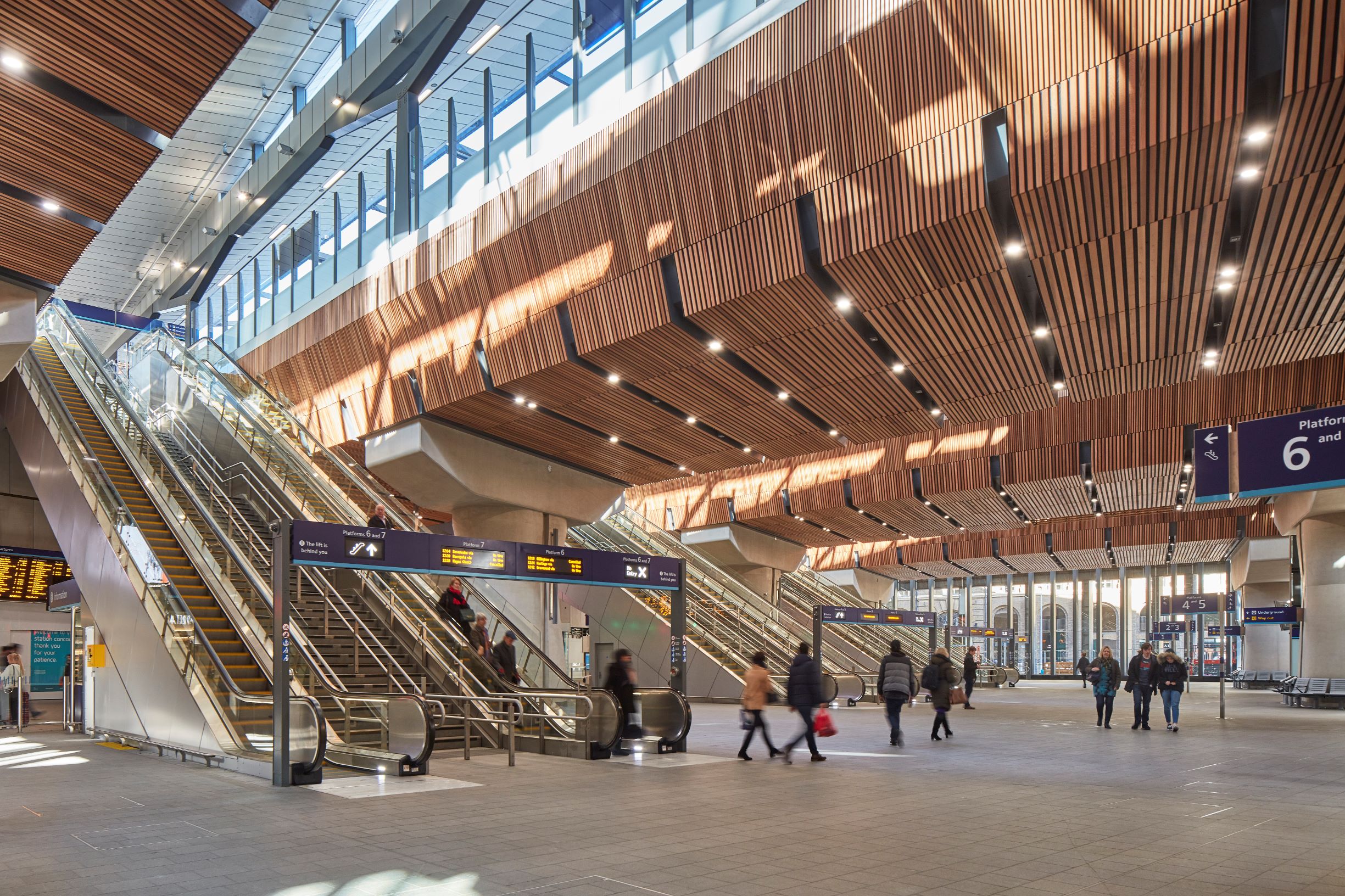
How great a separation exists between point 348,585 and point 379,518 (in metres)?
2.49

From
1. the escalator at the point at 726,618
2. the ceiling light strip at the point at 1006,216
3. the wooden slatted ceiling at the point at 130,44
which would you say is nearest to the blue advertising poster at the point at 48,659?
the escalator at the point at 726,618

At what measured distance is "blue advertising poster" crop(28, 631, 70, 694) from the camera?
79.5 ft

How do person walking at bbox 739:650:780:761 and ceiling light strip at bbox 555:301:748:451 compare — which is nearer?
person walking at bbox 739:650:780:761

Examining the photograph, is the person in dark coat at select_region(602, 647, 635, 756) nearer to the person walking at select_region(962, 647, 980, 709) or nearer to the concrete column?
the person walking at select_region(962, 647, 980, 709)

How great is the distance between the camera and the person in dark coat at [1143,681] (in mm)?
17031

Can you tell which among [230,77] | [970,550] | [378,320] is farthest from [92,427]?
[970,550]

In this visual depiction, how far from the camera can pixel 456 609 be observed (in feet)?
51.2

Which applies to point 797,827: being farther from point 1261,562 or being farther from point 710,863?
point 1261,562

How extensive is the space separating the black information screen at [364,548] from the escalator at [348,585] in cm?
193

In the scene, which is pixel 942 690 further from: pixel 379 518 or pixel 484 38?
pixel 484 38

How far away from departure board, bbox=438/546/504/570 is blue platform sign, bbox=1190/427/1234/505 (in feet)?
27.2

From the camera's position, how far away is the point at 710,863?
21.4 ft

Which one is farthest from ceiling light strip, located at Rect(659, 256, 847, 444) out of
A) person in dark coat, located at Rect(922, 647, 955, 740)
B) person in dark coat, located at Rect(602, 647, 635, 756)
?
person in dark coat, located at Rect(922, 647, 955, 740)

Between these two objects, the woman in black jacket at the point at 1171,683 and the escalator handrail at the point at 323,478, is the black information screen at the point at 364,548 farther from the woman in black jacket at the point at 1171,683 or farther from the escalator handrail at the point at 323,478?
the woman in black jacket at the point at 1171,683
